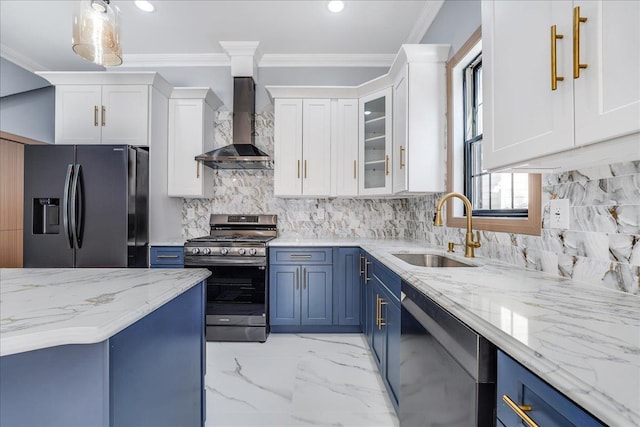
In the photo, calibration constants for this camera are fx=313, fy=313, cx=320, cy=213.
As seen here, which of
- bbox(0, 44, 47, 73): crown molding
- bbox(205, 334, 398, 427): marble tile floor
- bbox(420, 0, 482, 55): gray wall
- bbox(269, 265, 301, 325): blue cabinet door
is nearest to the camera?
bbox(205, 334, 398, 427): marble tile floor

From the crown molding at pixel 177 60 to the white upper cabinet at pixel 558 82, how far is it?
3.03 metres

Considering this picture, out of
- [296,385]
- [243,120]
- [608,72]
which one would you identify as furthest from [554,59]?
[243,120]

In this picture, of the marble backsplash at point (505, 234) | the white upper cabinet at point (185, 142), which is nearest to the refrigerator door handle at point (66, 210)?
the white upper cabinet at point (185, 142)

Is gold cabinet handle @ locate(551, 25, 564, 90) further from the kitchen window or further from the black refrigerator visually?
the black refrigerator

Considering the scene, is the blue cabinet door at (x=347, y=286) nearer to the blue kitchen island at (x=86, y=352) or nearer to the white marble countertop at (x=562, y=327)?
the white marble countertop at (x=562, y=327)

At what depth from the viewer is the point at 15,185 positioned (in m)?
3.75

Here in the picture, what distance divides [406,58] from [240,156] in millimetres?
1708

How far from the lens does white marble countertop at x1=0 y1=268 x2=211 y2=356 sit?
692mm

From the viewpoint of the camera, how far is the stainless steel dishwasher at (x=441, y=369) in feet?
2.65

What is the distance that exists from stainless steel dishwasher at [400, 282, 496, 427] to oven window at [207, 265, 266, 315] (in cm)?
165

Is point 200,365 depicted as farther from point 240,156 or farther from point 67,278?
point 240,156

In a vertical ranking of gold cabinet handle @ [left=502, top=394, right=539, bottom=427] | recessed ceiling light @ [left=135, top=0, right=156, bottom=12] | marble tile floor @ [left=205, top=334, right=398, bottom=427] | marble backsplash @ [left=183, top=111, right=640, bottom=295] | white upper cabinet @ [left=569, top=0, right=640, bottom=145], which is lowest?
marble tile floor @ [left=205, top=334, right=398, bottom=427]

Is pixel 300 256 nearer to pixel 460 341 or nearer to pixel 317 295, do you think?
pixel 317 295

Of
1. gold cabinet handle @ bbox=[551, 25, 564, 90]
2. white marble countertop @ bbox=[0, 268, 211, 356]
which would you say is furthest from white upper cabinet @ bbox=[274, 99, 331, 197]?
gold cabinet handle @ bbox=[551, 25, 564, 90]
